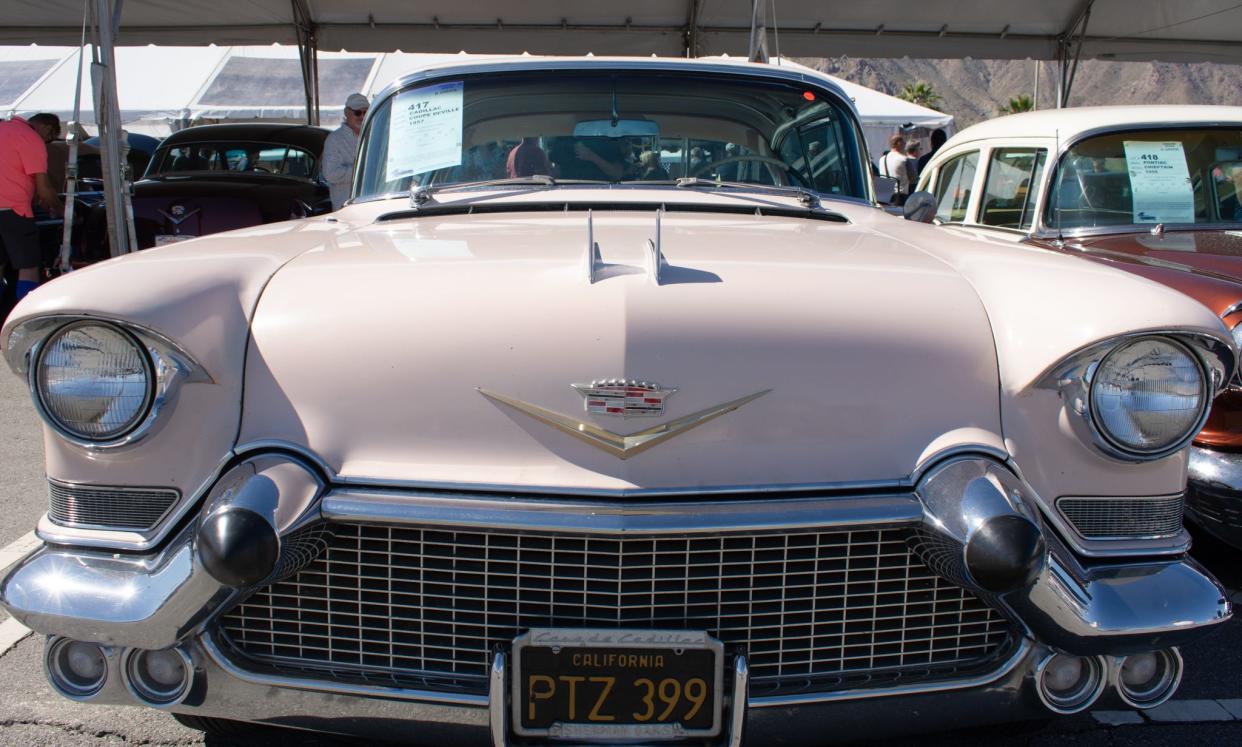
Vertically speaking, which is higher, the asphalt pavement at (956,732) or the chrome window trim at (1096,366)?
the chrome window trim at (1096,366)

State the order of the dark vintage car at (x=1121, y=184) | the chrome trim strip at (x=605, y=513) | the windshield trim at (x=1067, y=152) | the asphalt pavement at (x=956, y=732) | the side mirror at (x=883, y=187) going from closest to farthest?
the chrome trim strip at (x=605, y=513) < the asphalt pavement at (x=956, y=732) < the side mirror at (x=883, y=187) < the dark vintage car at (x=1121, y=184) < the windshield trim at (x=1067, y=152)

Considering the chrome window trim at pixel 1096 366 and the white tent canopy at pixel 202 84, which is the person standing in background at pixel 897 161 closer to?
the white tent canopy at pixel 202 84

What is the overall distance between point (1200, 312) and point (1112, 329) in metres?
0.18

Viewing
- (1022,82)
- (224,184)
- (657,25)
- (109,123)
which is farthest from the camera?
(1022,82)

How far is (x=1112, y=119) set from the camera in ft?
15.3

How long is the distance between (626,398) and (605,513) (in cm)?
19

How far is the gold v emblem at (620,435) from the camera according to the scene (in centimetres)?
171

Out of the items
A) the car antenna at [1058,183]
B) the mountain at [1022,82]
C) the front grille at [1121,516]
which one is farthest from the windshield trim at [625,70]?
the mountain at [1022,82]

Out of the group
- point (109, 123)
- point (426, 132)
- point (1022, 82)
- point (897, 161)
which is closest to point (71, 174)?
point (109, 123)

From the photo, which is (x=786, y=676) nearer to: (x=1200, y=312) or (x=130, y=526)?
(x=1200, y=312)

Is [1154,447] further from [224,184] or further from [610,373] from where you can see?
[224,184]

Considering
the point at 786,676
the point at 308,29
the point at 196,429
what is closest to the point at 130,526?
the point at 196,429

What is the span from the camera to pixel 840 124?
321 cm

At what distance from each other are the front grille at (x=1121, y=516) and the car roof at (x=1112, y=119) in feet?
10.4
